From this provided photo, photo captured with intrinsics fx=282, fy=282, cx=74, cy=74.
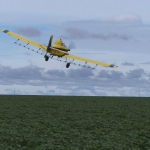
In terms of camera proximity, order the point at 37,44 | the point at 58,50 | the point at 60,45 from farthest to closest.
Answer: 1. the point at 60,45
2. the point at 37,44
3. the point at 58,50

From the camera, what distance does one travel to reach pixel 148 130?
26.9 m

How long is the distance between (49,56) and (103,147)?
117 feet

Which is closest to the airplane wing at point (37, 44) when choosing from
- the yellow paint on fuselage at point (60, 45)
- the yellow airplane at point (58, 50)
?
the yellow airplane at point (58, 50)

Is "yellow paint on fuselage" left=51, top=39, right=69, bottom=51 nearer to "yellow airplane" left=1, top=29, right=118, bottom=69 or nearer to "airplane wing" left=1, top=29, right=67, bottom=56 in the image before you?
"yellow airplane" left=1, top=29, right=118, bottom=69

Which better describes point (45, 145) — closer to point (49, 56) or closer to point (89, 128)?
point (89, 128)

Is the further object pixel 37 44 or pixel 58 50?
pixel 37 44

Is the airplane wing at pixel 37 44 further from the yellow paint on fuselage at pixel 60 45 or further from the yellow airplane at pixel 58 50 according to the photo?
the yellow paint on fuselage at pixel 60 45

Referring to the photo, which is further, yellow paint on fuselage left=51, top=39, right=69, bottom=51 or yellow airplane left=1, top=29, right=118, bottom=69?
yellow paint on fuselage left=51, top=39, right=69, bottom=51

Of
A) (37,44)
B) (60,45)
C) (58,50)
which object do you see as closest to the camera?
(58,50)

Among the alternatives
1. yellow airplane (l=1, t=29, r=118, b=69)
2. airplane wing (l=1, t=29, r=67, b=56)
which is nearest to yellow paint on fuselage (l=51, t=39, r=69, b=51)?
yellow airplane (l=1, t=29, r=118, b=69)

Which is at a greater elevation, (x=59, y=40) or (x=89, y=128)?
(x=59, y=40)

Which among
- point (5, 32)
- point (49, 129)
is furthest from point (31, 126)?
point (5, 32)

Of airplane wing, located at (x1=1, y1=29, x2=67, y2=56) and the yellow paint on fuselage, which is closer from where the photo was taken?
airplane wing, located at (x1=1, y1=29, x2=67, y2=56)

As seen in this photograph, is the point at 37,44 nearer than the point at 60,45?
Yes
